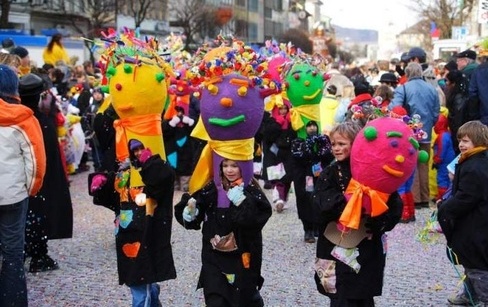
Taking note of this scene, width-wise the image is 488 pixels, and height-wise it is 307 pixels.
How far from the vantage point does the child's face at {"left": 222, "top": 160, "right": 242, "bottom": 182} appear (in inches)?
187

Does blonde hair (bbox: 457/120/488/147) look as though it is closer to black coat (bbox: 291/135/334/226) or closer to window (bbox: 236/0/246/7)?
black coat (bbox: 291/135/334/226)

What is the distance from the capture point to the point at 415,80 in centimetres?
923

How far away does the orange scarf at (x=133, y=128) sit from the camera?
5.05m

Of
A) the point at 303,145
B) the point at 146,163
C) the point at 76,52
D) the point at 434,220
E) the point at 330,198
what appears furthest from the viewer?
the point at 76,52

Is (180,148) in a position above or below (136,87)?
below

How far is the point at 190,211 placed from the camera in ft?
15.6

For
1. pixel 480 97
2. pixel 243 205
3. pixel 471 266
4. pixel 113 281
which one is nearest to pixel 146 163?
pixel 243 205

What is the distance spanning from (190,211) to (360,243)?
1168mm

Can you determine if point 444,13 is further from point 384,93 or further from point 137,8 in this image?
point 384,93

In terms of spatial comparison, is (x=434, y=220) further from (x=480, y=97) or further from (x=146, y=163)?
(x=480, y=97)

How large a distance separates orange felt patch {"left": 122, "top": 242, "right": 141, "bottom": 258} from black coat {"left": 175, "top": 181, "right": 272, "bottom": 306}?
0.39 meters

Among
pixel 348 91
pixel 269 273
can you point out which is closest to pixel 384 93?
pixel 348 91

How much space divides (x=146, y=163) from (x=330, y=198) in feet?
4.37

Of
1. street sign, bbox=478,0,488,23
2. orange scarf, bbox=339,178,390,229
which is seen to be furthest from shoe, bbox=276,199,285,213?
street sign, bbox=478,0,488,23
